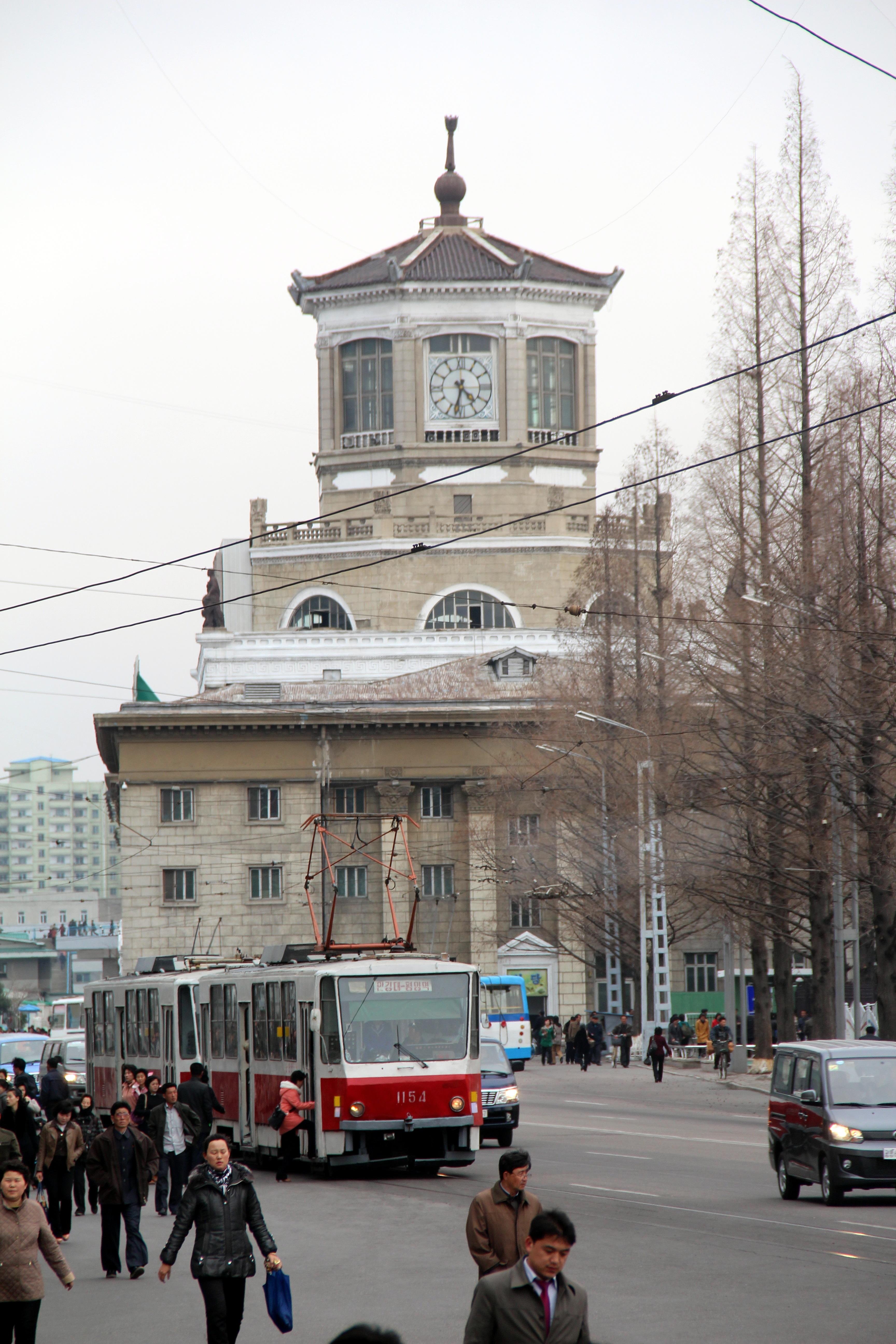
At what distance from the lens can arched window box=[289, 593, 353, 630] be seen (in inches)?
3095

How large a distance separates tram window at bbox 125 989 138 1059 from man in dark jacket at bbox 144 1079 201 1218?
12.3 meters

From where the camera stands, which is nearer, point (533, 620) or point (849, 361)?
point (849, 361)

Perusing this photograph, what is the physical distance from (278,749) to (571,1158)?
1837 inches

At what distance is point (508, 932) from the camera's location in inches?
2761

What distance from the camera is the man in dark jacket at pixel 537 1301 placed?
23.3 ft

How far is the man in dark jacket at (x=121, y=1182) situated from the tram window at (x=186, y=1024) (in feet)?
43.0

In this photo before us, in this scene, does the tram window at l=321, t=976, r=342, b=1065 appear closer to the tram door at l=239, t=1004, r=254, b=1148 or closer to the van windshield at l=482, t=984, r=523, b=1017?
the tram door at l=239, t=1004, r=254, b=1148

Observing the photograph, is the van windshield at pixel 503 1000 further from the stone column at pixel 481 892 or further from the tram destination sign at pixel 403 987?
the tram destination sign at pixel 403 987

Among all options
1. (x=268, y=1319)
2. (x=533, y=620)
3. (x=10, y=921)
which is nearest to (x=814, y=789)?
(x=268, y=1319)

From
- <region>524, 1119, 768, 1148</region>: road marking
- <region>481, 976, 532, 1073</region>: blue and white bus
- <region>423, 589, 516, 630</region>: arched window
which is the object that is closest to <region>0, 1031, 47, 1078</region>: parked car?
<region>481, 976, 532, 1073</region>: blue and white bus

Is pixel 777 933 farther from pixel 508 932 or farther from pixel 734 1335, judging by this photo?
pixel 508 932

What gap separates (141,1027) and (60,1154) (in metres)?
14.3

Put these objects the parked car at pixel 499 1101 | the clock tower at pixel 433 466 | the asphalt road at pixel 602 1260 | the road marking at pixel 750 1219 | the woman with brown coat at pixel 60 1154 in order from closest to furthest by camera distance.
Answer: the asphalt road at pixel 602 1260
the road marking at pixel 750 1219
the woman with brown coat at pixel 60 1154
the parked car at pixel 499 1101
the clock tower at pixel 433 466

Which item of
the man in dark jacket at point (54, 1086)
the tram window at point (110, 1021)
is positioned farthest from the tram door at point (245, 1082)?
the tram window at point (110, 1021)
